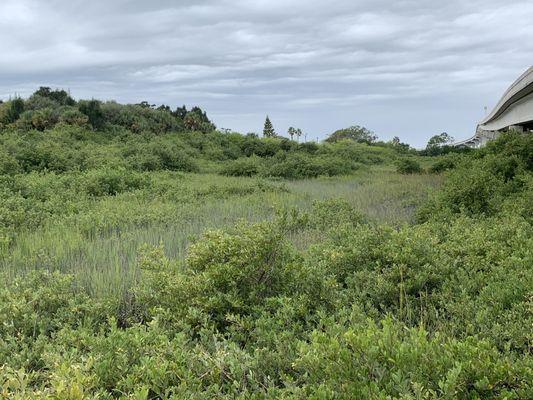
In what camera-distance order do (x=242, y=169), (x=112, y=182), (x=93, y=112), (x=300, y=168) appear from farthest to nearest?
(x=93, y=112) → (x=300, y=168) → (x=242, y=169) → (x=112, y=182)

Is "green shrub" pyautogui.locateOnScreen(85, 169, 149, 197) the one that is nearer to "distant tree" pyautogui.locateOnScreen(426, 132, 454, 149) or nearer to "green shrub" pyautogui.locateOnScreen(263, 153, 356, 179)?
"green shrub" pyautogui.locateOnScreen(263, 153, 356, 179)

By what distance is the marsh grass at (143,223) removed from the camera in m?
6.79

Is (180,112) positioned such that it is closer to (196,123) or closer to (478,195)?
(196,123)

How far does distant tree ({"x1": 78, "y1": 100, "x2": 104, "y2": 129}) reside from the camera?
33.5m

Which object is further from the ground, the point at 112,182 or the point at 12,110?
the point at 12,110

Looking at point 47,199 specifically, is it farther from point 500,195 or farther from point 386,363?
point 386,363

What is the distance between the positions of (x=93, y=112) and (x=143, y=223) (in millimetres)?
26546

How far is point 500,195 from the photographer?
377 inches

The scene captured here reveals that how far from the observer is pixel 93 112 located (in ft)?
112

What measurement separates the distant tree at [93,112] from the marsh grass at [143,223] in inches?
770

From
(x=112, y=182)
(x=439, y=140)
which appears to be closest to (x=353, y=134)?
(x=439, y=140)

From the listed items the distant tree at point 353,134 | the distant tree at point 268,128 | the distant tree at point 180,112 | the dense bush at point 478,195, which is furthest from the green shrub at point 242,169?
the distant tree at point 353,134

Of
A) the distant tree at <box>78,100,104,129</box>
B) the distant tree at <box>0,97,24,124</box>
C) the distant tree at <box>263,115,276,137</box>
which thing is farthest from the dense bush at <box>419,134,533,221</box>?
the distant tree at <box>263,115,276,137</box>

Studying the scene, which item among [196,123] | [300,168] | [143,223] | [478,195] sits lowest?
[143,223]
